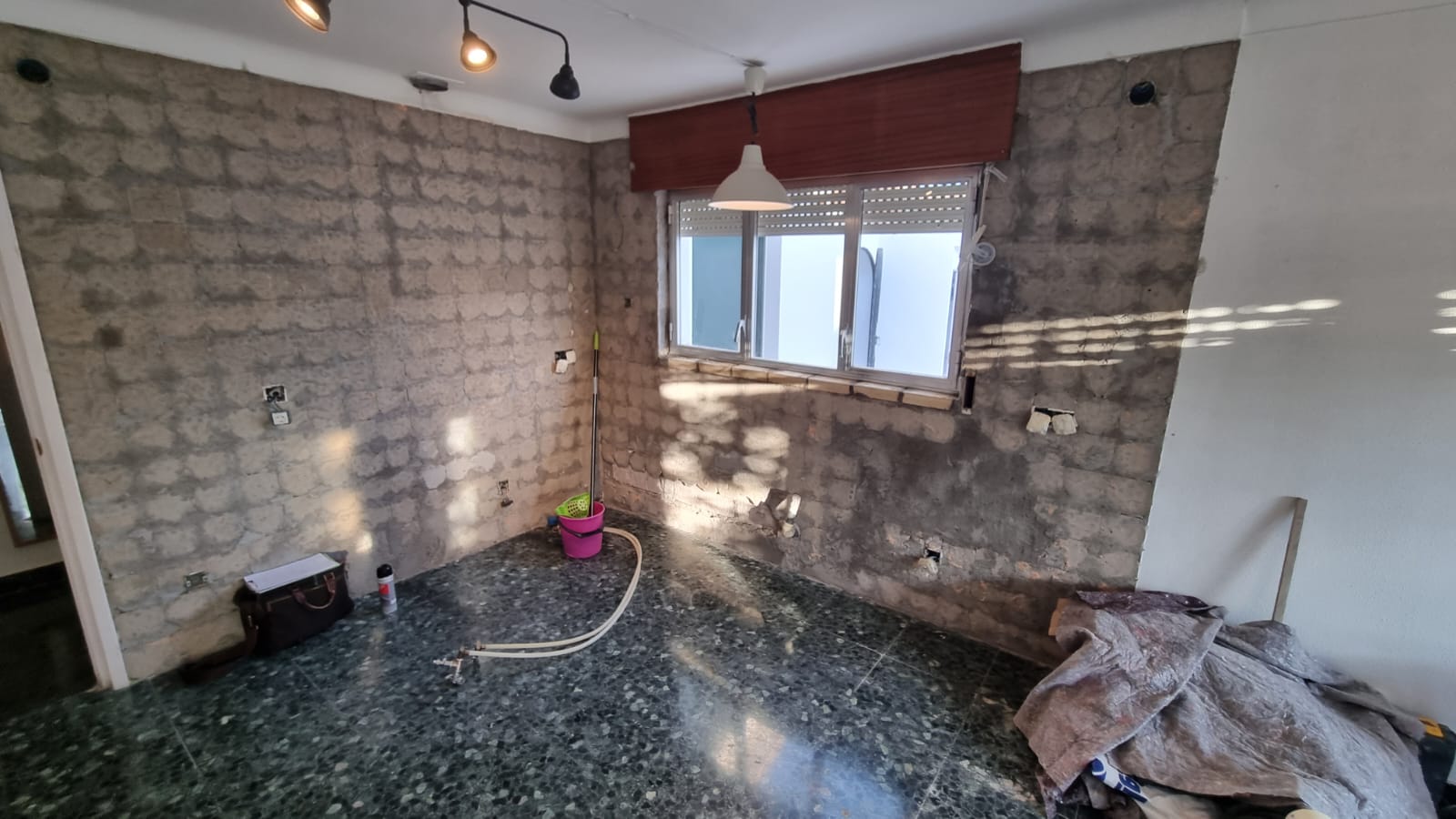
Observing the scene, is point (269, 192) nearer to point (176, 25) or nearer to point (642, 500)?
point (176, 25)

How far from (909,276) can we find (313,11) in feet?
7.73

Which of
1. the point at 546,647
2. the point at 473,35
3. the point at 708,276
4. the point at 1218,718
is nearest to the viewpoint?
the point at 473,35

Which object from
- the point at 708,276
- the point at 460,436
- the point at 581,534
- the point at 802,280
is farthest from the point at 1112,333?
the point at 460,436

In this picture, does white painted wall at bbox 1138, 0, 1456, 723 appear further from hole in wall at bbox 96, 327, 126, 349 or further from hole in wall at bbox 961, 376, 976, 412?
hole in wall at bbox 96, 327, 126, 349

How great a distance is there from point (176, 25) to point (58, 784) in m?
2.74

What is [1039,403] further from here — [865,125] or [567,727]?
[567,727]

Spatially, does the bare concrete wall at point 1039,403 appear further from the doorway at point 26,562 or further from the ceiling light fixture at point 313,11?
the doorway at point 26,562

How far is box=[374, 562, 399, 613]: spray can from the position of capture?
294 cm

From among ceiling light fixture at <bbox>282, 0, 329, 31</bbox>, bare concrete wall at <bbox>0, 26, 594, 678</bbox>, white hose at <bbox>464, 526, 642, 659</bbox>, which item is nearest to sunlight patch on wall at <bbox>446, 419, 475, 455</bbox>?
bare concrete wall at <bbox>0, 26, 594, 678</bbox>

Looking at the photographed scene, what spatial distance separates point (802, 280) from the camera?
316 centimetres

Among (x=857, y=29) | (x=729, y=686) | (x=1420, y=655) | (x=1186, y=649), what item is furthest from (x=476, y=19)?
(x=1420, y=655)

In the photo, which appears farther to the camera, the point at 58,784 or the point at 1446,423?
the point at 58,784

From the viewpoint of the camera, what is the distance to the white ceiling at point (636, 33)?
6.47ft

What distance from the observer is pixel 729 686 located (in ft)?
8.07
